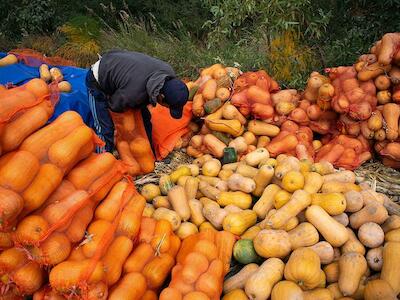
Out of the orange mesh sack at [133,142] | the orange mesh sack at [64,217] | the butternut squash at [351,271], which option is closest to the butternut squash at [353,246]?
the butternut squash at [351,271]

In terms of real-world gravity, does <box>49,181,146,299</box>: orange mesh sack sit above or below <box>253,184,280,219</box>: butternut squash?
above

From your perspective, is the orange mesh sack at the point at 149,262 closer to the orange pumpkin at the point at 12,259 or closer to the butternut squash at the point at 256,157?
the orange pumpkin at the point at 12,259

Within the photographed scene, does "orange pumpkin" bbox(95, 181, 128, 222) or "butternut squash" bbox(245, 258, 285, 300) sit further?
"orange pumpkin" bbox(95, 181, 128, 222)

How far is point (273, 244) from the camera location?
2.87 meters

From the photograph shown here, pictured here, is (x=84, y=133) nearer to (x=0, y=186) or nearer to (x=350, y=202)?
(x=0, y=186)

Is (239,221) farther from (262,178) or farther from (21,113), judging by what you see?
(21,113)

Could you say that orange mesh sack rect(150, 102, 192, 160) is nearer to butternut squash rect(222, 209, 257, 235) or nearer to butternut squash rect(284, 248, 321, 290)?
butternut squash rect(222, 209, 257, 235)

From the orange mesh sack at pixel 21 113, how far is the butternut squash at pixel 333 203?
2.11 m

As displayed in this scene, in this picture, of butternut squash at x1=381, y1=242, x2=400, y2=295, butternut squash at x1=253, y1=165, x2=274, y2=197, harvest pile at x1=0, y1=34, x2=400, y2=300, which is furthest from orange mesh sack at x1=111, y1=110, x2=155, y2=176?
butternut squash at x1=381, y1=242, x2=400, y2=295

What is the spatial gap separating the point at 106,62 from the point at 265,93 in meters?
1.88

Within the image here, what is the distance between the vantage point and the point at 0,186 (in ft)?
7.59

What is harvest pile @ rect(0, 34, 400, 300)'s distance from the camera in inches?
95.8

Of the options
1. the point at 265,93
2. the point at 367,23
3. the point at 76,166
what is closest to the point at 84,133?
the point at 76,166

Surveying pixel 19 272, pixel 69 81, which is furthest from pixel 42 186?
pixel 69 81
